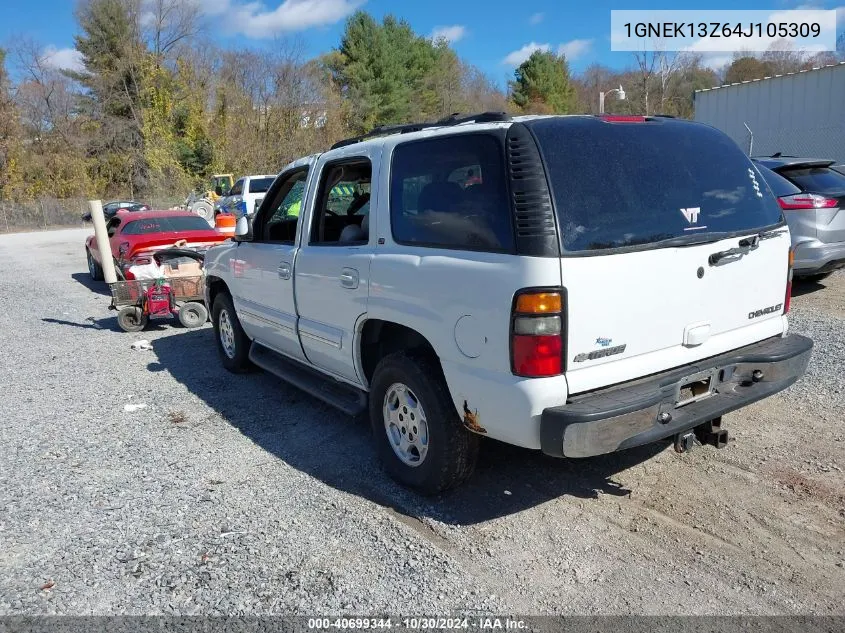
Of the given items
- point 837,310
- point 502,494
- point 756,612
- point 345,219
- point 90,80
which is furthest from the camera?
point 90,80

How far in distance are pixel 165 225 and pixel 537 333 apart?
1060 centimetres

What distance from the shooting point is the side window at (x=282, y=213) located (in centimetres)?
529

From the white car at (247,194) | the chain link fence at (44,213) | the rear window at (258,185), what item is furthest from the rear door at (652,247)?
the chain link fence at (44,213)

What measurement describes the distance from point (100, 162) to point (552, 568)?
5134 cm

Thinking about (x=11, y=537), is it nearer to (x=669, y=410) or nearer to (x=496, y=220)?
(x=496, y=220)

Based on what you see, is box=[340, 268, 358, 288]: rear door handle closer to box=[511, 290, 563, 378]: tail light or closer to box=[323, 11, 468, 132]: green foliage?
box=[511, 290, 563, 378]: tail light

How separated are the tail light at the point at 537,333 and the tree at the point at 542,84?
5836 centimetres

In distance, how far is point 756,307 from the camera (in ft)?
12.0

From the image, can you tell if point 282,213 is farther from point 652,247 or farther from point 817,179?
point 817,179

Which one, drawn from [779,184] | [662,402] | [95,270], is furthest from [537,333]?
[95,270]

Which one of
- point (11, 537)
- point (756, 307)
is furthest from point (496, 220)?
point (11, 537)

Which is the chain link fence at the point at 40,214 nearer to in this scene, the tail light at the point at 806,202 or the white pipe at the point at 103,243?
the white pipe at the point at 103,243

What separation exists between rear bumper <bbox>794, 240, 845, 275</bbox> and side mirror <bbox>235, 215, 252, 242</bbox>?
21.6 feet

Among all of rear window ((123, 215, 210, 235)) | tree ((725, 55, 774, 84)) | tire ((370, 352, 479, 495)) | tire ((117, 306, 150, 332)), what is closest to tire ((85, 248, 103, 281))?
rear window ((123, 215, 210, 235))
